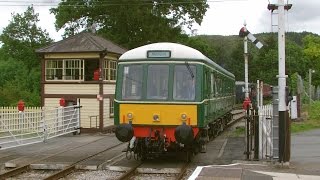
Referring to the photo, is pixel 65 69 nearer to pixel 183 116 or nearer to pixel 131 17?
pixel 131 17

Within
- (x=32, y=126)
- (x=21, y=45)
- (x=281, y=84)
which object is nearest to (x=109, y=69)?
(x=32, y=126)

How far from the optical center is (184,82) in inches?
529

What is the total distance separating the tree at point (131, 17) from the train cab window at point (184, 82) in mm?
26876

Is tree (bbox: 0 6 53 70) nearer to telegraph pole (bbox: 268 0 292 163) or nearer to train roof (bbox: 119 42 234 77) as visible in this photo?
train roof (bbox: 119 42 234 77)

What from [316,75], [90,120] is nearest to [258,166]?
[90,120]

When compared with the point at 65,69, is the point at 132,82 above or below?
below

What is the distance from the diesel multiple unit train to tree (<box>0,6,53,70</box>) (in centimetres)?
5457

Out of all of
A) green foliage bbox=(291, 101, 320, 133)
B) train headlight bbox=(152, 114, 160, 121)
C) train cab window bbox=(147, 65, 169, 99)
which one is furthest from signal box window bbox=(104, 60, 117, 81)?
train headlight bbox=(152, 114, 160, 121)

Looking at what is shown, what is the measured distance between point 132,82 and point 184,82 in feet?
4.36

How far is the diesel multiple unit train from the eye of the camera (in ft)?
43.1

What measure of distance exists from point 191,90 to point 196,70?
20.5 inches

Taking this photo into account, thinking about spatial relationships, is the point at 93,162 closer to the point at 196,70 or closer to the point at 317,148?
the point at 196,70

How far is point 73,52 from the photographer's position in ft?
93.5

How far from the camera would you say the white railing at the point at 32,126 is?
18.0 meters
